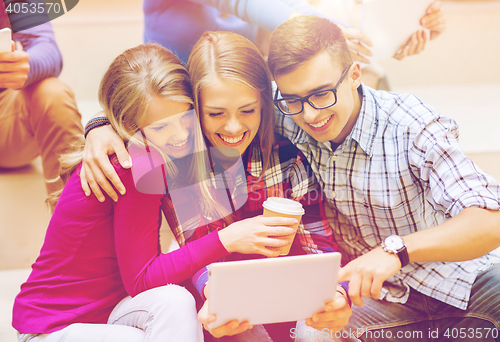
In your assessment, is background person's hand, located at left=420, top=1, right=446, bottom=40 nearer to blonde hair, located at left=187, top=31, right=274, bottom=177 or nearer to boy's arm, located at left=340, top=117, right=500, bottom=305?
boy's arm, located at left=340, top=117, right=500, bottom=305

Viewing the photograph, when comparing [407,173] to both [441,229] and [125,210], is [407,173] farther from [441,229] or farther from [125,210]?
[125,210]

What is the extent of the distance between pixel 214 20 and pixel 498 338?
118 centimetres

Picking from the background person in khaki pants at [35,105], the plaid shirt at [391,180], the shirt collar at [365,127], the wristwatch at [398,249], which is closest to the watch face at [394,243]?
the wristwatch at [398,249]

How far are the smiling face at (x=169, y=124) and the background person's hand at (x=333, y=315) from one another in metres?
0.54

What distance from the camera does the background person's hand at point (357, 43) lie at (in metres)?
1.04

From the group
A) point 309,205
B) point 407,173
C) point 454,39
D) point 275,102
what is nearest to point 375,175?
point 407,173

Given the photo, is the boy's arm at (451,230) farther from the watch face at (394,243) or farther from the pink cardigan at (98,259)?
the pink cardigan at (98,259)

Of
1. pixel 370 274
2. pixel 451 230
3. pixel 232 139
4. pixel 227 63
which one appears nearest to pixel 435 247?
pixel 451 230

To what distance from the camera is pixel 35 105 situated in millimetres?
1102

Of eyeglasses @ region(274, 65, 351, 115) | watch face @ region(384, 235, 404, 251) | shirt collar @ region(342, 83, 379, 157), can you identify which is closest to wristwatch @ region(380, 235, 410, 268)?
watch face @ region(384, 235, 404, 251)

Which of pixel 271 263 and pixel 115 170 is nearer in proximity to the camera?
pixel 271 263

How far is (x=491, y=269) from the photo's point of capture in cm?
108

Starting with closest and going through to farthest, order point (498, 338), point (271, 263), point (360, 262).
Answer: point (271, 263)
point (360, 262)
point (498, 338)

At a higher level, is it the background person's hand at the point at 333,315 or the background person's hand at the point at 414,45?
the background person's hand at the point at 414,45
